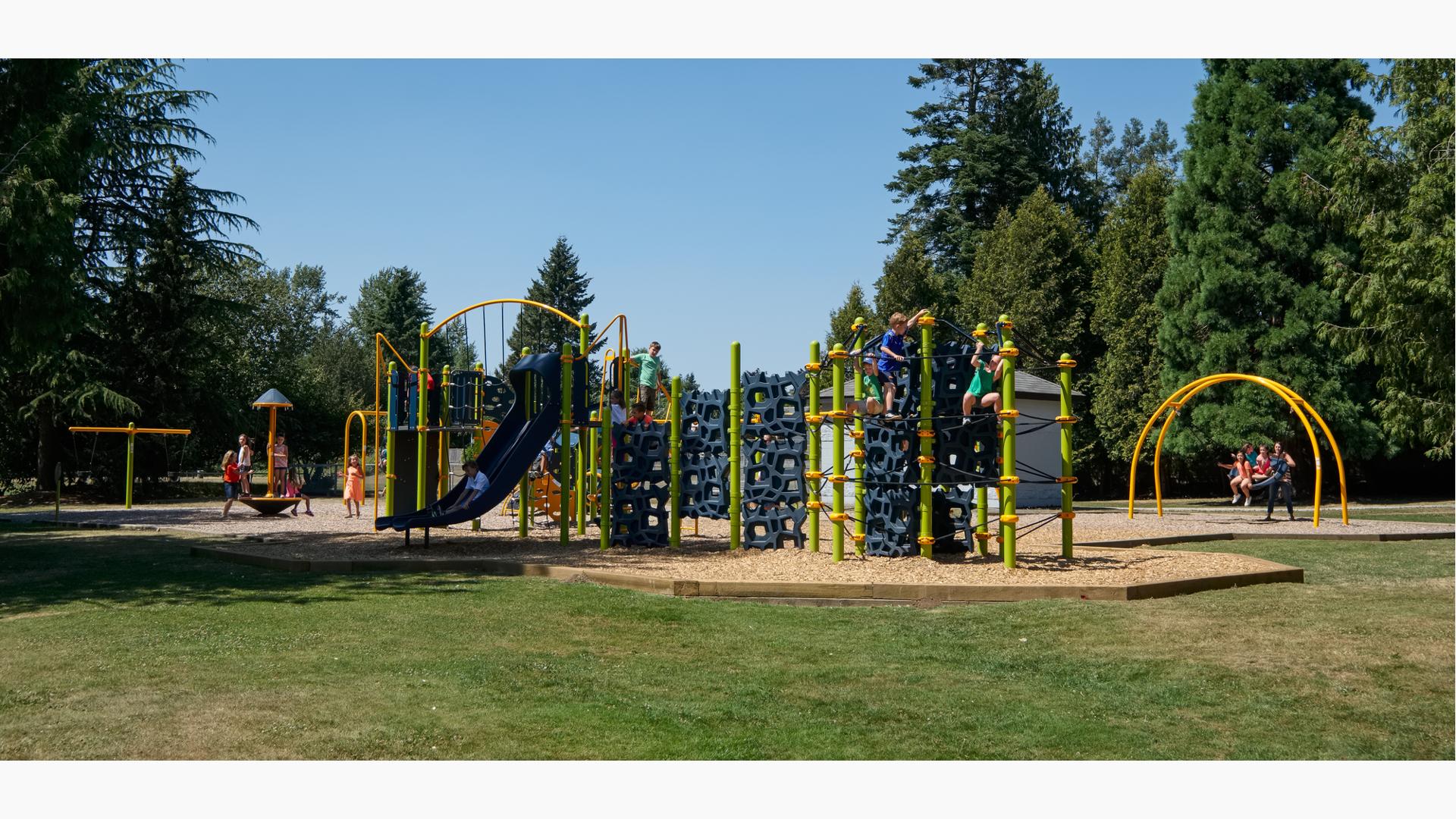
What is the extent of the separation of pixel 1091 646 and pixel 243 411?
33673 mm

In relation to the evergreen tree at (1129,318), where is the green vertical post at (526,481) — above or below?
below

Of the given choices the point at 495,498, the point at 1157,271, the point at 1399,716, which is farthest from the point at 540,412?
the point at 1157,271

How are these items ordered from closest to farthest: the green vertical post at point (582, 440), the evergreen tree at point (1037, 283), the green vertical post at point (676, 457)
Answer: the green vertical post at point (676, 457) < the green vertical post at point (582, 440) < the evergreen tree at point (1037, 283)

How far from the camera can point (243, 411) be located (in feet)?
122

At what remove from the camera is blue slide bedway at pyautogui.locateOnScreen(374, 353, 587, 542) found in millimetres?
15109

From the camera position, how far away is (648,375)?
706 inches

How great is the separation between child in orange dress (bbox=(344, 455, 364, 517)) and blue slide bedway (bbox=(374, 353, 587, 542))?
33.4 feet

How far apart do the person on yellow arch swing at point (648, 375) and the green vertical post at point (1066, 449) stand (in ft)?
21.2

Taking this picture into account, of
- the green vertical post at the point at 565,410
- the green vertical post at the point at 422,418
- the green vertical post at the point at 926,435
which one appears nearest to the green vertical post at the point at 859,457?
the green vertical post at the point at 926,435

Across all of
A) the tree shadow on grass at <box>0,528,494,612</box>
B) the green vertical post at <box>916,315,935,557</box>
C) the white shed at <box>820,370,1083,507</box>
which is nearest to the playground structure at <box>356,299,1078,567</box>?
the green vertical post at <box>916,315,935,557</box>

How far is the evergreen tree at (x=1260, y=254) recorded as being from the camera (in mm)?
30906

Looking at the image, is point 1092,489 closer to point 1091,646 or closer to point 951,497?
point 951,497

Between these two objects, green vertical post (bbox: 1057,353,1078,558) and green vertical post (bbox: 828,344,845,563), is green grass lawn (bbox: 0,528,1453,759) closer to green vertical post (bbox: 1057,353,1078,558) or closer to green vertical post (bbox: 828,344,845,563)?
green vertical post (bbox: 1057,353,1078,558)

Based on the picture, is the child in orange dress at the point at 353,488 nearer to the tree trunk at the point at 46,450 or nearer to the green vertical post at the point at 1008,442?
the tree trunk at the point at 46,450
